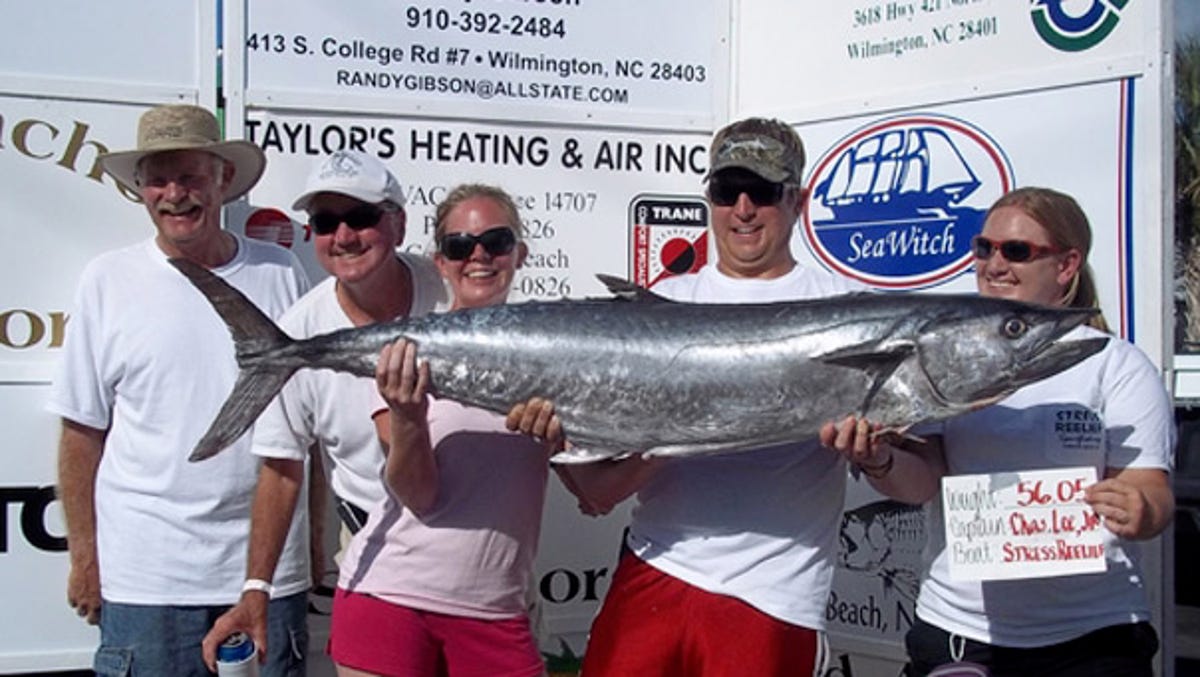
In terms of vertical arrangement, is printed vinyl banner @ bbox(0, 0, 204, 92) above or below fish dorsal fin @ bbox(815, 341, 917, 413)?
above

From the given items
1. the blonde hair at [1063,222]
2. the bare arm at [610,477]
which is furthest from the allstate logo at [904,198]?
the bare arm at [610,477]

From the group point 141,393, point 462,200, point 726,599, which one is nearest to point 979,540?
point 726,599

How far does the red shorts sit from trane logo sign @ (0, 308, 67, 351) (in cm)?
195

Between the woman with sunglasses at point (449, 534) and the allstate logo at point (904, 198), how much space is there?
153cm

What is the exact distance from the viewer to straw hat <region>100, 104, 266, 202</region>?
3.42 m

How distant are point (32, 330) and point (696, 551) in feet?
7.17

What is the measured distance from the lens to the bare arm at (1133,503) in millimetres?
2592

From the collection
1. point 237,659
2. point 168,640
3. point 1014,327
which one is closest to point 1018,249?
point 1014,327

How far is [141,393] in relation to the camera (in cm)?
339

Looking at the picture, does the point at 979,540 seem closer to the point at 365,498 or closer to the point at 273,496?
the point at 365,498

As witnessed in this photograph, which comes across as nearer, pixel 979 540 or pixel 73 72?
pixel 979 540

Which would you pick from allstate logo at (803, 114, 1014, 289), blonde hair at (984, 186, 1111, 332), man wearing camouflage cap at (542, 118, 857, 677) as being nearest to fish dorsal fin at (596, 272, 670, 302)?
man wearing camouflage cap at (542, 118, 857, 677)

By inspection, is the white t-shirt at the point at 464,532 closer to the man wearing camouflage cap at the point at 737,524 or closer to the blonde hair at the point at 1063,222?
the man wearing camouflage cap at the point at 737,524

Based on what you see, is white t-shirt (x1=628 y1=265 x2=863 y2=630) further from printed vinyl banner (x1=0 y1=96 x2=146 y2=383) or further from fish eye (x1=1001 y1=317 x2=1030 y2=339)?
printed vinyl banner (x1=0 y1=96 x2=146 y2=383)
